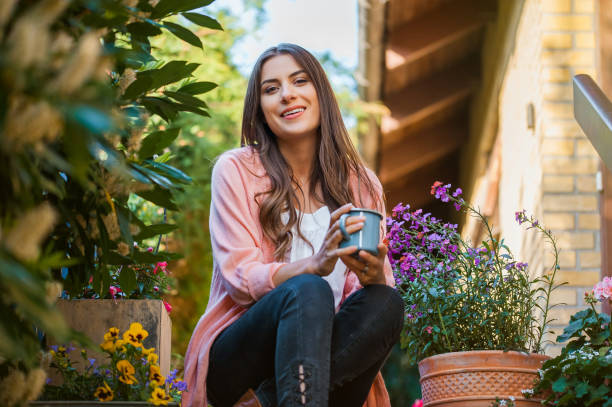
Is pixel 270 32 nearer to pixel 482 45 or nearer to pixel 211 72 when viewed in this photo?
pixel 211 72

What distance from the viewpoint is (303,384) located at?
5.90ft

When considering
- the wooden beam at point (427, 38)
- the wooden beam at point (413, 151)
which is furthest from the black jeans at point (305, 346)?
the wooden beam at point (413, 151)

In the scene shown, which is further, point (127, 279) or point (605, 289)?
point (605, 289)

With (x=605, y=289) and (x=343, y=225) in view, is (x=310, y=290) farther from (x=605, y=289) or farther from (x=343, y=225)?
(x=605, y=289)

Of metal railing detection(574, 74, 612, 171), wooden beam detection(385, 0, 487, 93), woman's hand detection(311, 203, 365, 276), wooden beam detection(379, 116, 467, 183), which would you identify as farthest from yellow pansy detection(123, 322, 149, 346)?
wooden beam detection(379, 116, 467, 183)

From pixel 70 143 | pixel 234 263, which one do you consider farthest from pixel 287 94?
pixel 70 143

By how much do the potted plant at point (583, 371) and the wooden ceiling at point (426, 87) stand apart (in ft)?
10.2

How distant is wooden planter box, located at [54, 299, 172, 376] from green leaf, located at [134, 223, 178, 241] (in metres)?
0.53

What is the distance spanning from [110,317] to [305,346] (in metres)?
0.68

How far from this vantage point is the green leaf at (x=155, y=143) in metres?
A: 1.54

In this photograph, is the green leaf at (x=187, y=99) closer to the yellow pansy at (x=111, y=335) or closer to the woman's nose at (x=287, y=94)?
Result: the yellow pansy at (x=111, y=335)

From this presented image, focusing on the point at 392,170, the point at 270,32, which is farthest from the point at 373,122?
the point at 270,32

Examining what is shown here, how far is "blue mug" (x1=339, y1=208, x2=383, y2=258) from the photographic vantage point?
76.8 inches

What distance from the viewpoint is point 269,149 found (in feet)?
8.34
